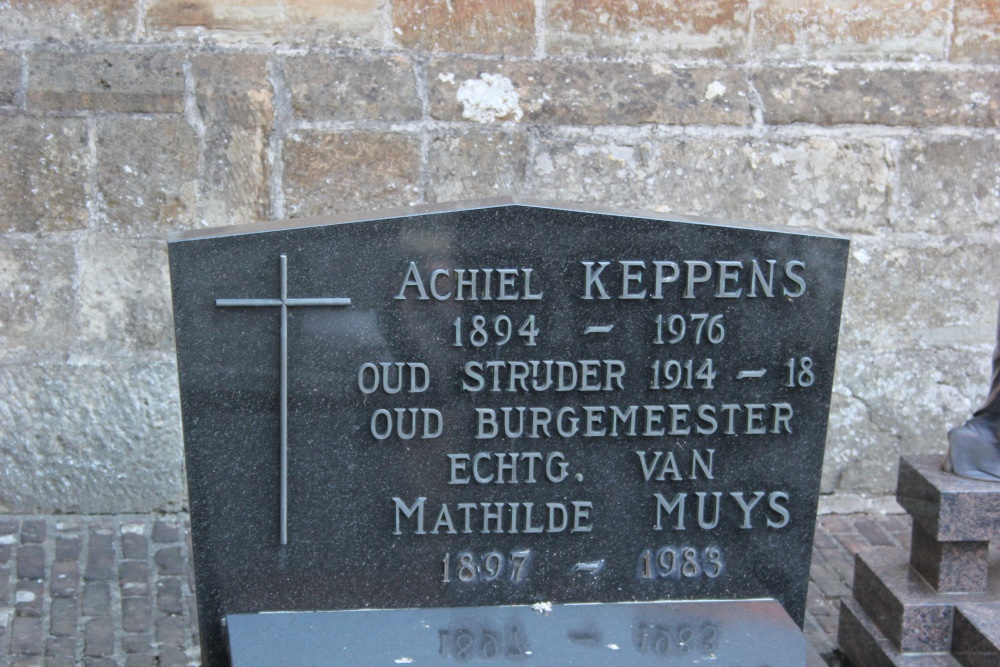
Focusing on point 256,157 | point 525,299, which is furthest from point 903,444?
point 256,157

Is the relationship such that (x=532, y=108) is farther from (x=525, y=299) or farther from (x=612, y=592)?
(x=612, y=592)

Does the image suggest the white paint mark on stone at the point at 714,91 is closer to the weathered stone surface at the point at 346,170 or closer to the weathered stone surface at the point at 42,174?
the weathered stone surface at the point at 346,170

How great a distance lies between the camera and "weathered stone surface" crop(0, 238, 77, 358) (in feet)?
12.1

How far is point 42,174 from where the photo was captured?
3641 millimetres

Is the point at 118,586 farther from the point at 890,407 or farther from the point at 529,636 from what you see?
the point at 890,407

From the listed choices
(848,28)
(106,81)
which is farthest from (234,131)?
(848,28)

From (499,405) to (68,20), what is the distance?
2.12m

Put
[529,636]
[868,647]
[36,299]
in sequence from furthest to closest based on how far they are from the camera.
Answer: [36,299] → [868,647] → [529,636]

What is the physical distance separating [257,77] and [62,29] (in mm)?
631

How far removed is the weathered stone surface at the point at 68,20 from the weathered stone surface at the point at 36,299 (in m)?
0.67

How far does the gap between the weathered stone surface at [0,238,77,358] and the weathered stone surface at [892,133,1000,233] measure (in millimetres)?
2837

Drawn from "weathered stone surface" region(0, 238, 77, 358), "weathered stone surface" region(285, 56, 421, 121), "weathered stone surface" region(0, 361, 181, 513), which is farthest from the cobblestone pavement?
"weathered stone surface" region(285, 56, 421, 121)

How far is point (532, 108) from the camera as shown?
377cm

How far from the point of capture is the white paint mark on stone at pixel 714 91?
3.86 metres
